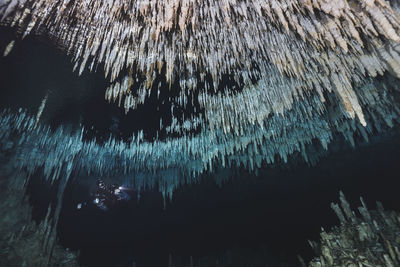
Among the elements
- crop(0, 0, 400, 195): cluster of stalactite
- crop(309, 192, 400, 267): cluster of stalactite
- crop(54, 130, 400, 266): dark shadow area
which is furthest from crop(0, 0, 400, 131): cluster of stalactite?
crop(54, 130, 400, 266): dark shadow area

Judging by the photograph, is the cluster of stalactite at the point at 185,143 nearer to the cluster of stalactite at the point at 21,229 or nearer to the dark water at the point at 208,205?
the cluster of stalactite at the point at 21,229

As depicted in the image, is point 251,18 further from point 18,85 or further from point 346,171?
point 346,171

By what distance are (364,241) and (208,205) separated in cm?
603

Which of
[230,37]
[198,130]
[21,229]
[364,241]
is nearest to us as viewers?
[230,37]

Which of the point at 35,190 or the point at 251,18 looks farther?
the point at 35,190

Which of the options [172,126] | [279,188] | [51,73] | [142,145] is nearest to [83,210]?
[142,145]

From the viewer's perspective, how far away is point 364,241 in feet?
21.5

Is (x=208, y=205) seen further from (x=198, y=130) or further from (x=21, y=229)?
(x=21, y=229)

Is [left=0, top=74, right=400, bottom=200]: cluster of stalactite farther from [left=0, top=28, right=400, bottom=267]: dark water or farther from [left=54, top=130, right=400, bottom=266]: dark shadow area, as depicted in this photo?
[left=54, top=130, right=400, bottom=266]: dark shadow area

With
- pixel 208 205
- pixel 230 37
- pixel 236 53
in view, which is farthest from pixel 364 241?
pixel 230 37

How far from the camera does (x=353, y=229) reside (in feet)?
23.7

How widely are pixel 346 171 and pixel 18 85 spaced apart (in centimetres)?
963

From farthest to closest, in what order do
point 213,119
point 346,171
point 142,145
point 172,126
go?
point 346,171
point 142,145
point 172,126
point 213,119

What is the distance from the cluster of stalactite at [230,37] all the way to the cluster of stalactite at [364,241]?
4.93 meters
